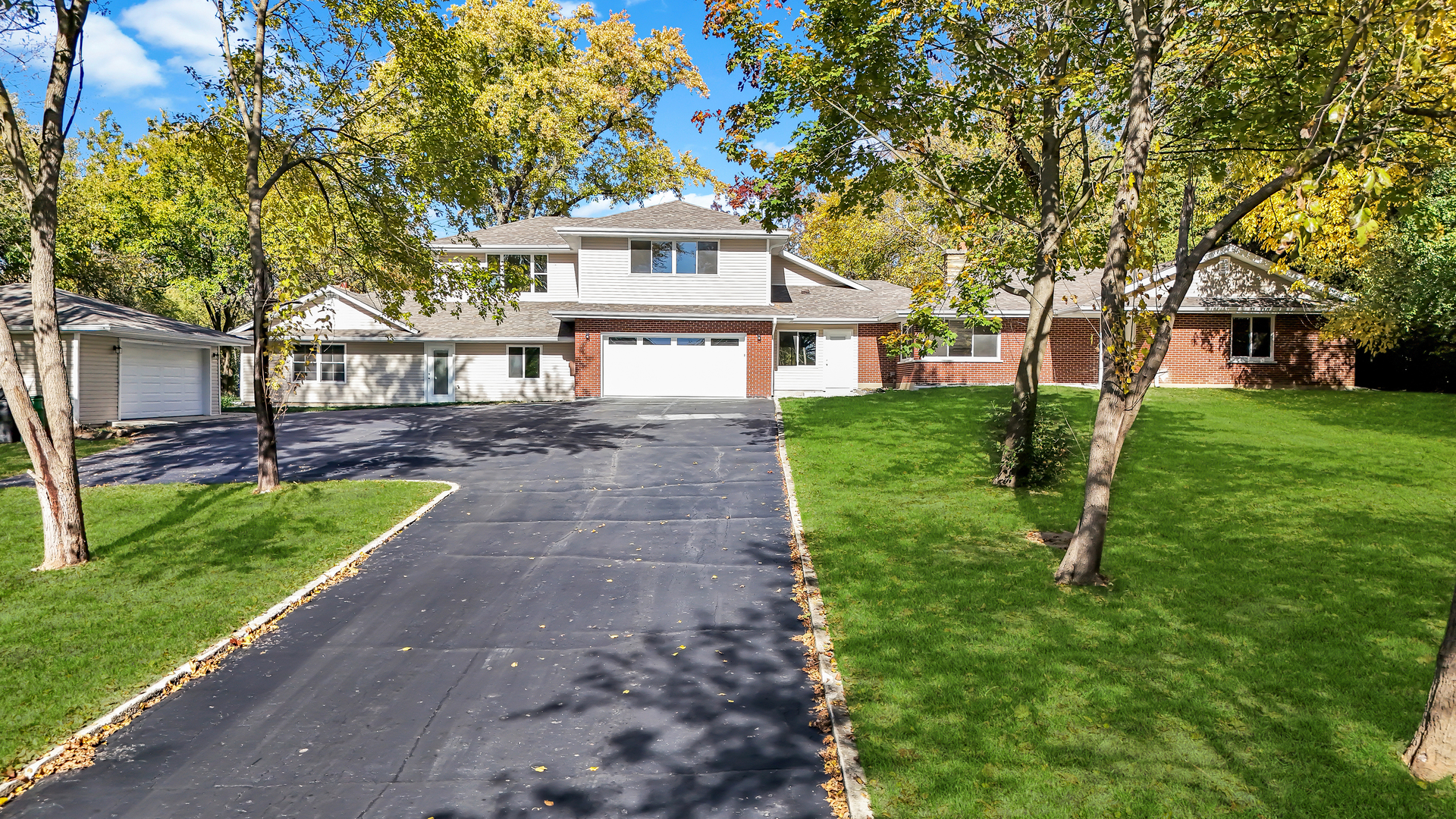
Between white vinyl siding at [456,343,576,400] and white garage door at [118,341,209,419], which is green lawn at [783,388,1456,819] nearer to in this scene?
white vinyl siding at [456,343,576,400]

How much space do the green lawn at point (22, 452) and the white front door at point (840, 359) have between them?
20561 mm

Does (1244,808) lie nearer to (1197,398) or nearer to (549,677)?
(549,677)

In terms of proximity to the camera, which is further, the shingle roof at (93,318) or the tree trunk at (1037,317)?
the shingle roof at (93,318)

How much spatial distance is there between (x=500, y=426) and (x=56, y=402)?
439 inches

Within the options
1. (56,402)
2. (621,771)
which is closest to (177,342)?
(56,402)

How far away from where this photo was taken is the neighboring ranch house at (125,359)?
20.9m

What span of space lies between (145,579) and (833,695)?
7.59m

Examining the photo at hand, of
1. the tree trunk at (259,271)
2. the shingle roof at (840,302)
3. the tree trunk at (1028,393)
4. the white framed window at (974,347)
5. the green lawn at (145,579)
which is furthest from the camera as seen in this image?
the white framed window at (974,347)

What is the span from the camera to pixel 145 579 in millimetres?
8609

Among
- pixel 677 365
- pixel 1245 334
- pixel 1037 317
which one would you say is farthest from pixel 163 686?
pixel 1245 334

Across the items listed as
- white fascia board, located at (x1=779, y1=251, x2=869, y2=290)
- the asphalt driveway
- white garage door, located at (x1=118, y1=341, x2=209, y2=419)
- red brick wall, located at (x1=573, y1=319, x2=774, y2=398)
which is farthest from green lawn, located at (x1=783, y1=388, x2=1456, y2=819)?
white garage door, located at (x1=118, y1=341, x2=209, y2=419)

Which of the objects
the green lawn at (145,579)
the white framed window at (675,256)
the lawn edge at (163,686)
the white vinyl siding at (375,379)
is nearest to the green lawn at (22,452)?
the green lawn at (145,579)

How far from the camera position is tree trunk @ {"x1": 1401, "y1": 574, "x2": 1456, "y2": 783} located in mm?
4422

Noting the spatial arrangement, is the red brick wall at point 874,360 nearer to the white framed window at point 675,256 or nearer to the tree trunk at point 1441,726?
the white framed window at point 675,256
